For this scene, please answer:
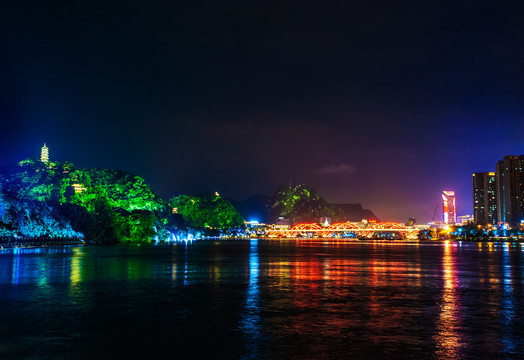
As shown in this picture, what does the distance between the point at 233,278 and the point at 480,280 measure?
659 inches

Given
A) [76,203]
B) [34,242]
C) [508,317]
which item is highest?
[76,203]

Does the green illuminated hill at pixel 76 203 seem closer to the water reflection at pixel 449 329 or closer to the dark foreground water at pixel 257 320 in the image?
the dark foreground water at pixel 257 320

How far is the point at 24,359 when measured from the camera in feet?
44.5

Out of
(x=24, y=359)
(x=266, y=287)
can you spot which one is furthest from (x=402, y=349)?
(x=266, y=287)

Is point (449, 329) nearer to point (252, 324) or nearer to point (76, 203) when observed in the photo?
point (252, 324)

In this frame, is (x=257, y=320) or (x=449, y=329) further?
(x=257, y=320)

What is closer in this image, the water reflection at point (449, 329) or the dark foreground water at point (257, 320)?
the water reflection at point (449, 329)

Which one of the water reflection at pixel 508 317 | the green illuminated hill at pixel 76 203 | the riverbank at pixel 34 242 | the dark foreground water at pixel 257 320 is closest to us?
the dark foreground water at pixel 257 320

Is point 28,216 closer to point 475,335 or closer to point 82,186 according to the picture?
point 82,186

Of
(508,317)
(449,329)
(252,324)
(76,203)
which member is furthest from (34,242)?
(449,329)

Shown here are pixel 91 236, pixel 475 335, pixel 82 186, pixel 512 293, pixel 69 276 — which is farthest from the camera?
pixel 82 186

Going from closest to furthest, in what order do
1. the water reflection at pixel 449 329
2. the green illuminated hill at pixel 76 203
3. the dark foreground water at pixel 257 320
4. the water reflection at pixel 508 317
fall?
the water reflection at pixel 449 329, the dark foreground water at pixel 257 320, the water reflection at pixel 508 317, the green illuminated hill at pixel 76 203

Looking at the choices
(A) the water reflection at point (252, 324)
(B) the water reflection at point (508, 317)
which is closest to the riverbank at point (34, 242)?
(A) the water reflection at point (252, 324)

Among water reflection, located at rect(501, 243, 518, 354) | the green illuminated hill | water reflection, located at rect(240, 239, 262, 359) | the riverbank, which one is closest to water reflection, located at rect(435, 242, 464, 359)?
water reflection, located at rect(501, 243, 518, 354)
